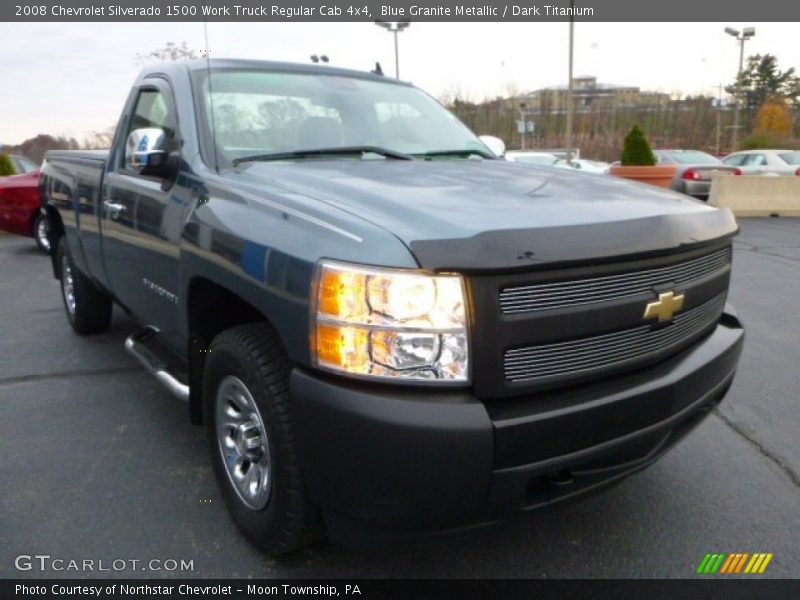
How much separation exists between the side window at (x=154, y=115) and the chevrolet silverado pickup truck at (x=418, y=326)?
0.11 meters

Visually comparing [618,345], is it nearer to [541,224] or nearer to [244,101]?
[541,224]

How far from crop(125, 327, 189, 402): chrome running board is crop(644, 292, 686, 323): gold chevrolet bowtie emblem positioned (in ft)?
6.28

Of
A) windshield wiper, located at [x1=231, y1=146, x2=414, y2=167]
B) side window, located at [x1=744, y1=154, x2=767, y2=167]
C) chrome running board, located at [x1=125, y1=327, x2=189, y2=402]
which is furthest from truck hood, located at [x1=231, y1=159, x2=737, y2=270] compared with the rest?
side window, located at [x1=744, y1=154, x2=767, y2=167]

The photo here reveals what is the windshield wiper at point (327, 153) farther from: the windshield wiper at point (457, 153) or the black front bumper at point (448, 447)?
the black front bumper at point (448, 447)

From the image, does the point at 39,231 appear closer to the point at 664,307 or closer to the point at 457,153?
the point at 457,153

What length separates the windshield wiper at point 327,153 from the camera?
2.87 metres

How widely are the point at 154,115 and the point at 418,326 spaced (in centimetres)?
244

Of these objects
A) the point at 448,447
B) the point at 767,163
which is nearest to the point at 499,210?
the point at 448,447

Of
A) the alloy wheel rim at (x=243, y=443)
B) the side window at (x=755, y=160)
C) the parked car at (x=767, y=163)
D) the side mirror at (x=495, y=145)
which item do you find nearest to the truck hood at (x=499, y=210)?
the alloy wheel rim at (x=243, y=443)

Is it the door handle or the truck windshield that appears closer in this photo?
the truck windshield

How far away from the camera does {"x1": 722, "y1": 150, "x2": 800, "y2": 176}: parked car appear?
1631 cm

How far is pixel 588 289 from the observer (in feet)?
6.38

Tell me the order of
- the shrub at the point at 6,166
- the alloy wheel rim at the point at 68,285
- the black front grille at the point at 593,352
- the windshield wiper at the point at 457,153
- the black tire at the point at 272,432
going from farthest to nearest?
1. the shrub at the point at 6,166
2. the alloy wheel rim at the point at 68,285
3. the windshield wiper at the point at 457,153
4. the black tire at the point at 272,432
5. the black front grille at the point at 593,352

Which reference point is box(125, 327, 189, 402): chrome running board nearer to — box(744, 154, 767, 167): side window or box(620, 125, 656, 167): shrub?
box(620, 125, 656, 167): shrub
